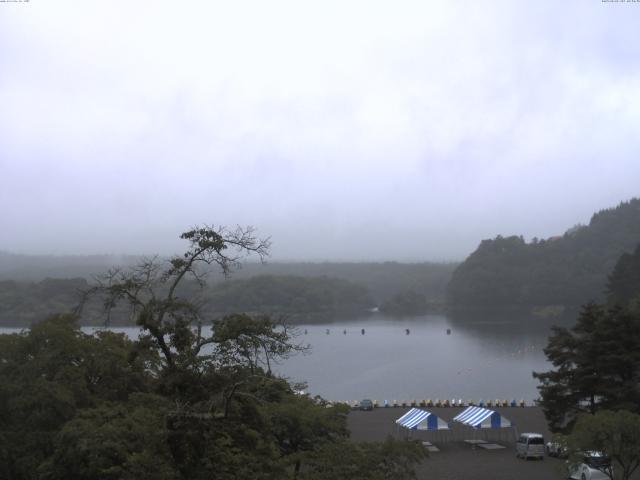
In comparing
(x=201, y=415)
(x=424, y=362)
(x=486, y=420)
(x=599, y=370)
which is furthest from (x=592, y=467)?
(x=424, y=362)

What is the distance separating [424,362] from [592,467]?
3147 cm

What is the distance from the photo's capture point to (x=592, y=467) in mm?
11781

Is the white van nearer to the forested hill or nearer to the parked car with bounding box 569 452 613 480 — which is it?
the parked car with bounding box 569 452 613 480

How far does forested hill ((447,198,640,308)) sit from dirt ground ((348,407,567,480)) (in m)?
61.9

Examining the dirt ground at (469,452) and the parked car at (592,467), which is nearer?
the parked car at (592,467)

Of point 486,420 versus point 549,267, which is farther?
point 549,267

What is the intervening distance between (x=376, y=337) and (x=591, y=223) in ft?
156

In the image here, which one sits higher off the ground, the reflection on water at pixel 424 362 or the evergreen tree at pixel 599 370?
the evergreen tree at pixel 599 370

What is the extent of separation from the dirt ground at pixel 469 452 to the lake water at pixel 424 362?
3208 millimetres

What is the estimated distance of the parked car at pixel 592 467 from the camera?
1069cm

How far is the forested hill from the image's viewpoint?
271ft

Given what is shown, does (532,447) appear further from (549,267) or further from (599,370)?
(549,267)

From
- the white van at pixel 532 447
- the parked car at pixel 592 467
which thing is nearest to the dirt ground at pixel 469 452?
the white van at pixel 532 447

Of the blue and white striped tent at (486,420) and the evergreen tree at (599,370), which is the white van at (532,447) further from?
the blue and white striped tent at (486,420)
